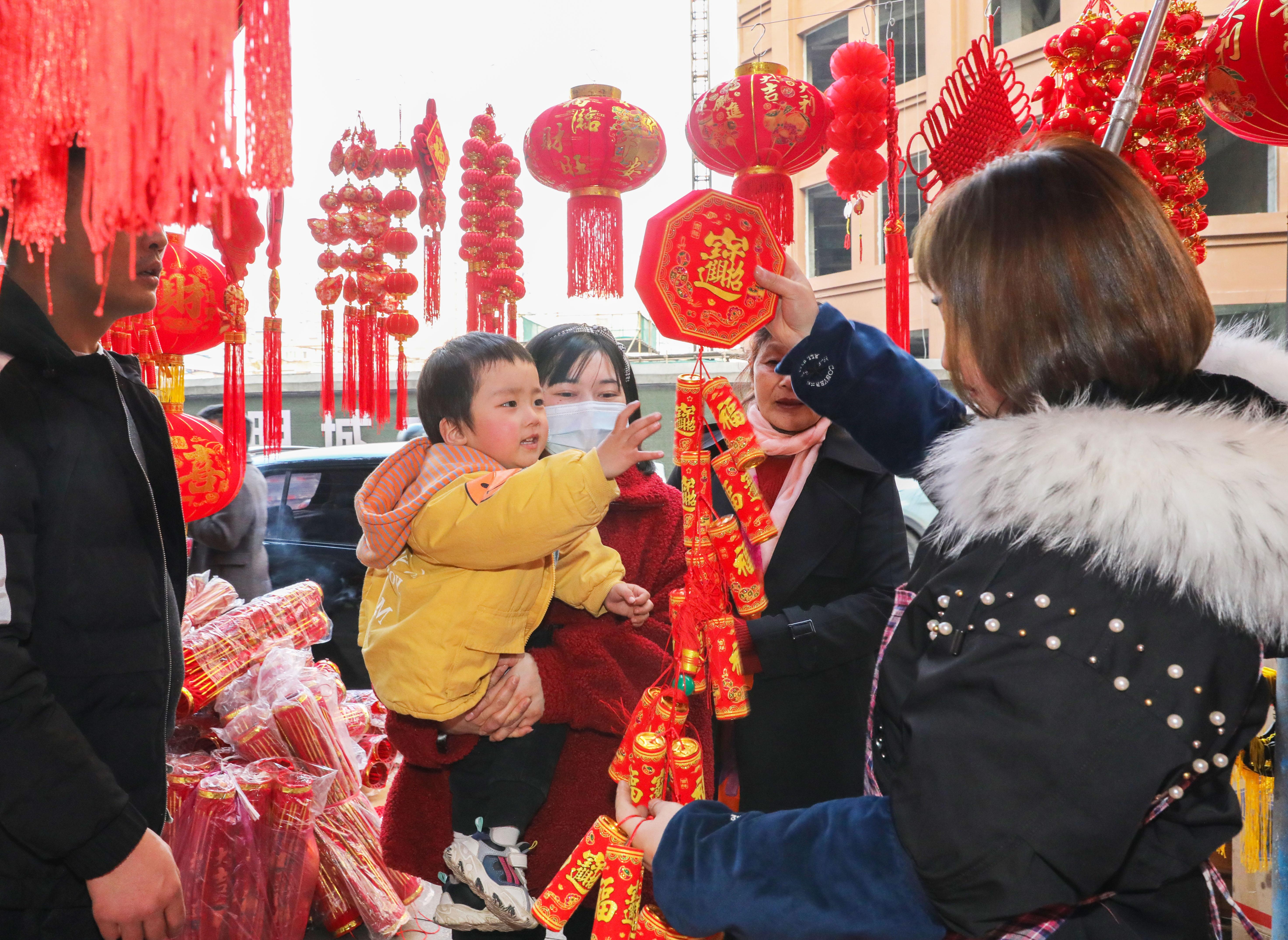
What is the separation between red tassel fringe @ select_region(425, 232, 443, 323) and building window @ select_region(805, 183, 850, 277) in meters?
5.26

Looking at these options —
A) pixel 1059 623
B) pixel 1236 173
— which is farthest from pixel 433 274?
pixel 1236 173

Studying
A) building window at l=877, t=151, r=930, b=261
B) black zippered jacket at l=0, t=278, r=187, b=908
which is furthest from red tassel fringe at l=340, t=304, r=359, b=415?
building window at l=877, t=151, r=930, b=261

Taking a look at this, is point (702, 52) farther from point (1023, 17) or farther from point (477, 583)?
point (1023, 17)

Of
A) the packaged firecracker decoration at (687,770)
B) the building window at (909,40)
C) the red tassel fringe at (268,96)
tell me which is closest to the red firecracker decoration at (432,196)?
the red tassel fringe at (268,96)

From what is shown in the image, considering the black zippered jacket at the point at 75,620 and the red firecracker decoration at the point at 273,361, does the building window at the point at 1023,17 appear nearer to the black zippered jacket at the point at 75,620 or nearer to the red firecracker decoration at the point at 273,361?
the red firecracker decoration at the point at 273,361

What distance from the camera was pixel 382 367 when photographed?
216 cm

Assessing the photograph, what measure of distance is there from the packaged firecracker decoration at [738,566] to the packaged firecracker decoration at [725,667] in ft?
0.15

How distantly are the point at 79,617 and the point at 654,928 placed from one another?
31.5 inches

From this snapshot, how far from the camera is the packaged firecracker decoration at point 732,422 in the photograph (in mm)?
1097

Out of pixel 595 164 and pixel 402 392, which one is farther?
pixel 402 392

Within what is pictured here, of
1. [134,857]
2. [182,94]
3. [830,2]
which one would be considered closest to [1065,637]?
[182,94]

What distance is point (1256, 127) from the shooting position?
1796 mm

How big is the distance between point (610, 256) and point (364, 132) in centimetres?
85

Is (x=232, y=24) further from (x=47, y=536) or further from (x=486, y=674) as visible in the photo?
(x=486, y=674)
